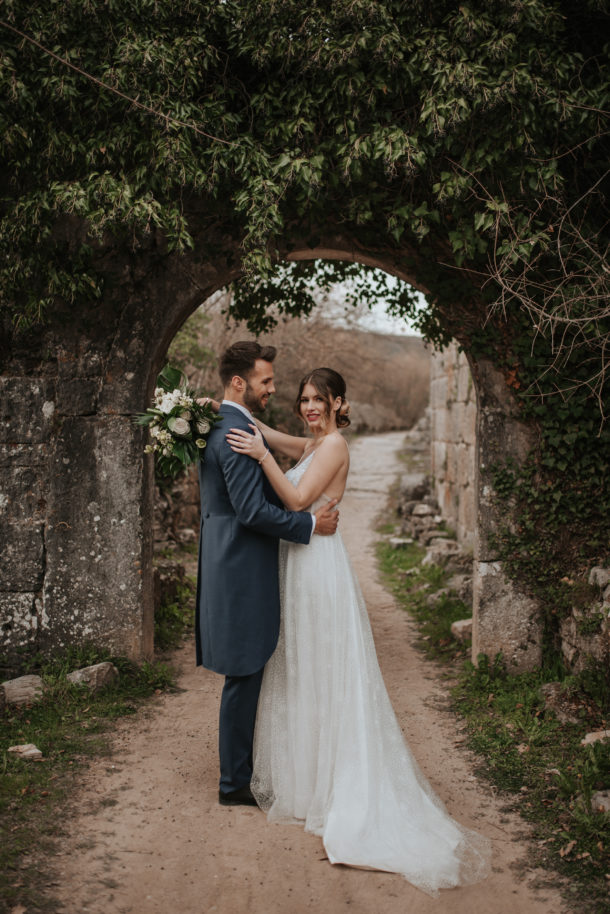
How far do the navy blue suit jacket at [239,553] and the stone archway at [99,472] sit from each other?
1.90 meters

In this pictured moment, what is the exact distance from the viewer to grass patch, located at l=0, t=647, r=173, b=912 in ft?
9.70

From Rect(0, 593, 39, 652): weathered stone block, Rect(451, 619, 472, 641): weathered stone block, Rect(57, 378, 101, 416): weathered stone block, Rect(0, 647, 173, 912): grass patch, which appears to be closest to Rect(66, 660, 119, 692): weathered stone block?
Rect(0, 647, 173, 912): grass patch

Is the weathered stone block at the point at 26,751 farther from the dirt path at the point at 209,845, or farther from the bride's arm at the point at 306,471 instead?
the bride's arm at the point at 306,471

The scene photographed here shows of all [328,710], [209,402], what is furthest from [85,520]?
[328,710]

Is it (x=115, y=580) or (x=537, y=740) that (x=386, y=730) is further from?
(x=115, y=580)

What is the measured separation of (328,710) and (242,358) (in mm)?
1662

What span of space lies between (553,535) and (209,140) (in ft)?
11.3

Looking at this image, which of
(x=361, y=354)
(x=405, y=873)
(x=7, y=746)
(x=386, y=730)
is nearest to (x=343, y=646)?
(x=386, y=730)

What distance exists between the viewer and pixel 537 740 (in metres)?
4.15

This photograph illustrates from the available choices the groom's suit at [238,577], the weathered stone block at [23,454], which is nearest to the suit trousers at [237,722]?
the groom's suit at [238,577]

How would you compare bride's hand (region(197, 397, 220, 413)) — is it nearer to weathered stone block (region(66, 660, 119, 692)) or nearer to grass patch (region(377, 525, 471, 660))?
weathered stone block (region(66, 660, 119, 692))

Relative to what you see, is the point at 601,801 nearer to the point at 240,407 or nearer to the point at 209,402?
the point at 240,407

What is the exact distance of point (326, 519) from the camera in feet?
11.3

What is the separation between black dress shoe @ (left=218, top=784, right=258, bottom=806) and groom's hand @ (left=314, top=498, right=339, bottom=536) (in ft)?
4.21
